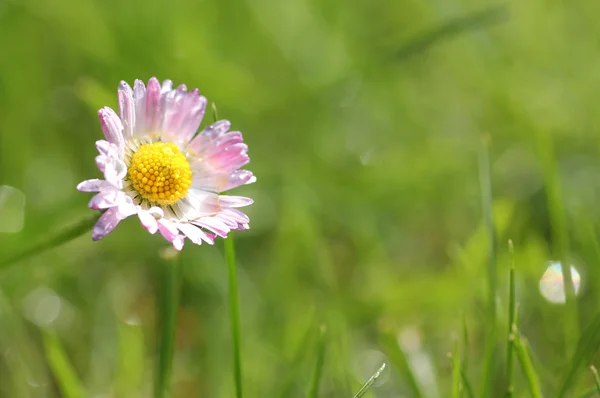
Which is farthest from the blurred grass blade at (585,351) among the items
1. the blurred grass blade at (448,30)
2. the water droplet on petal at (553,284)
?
the blurred grass blade at (448,30)

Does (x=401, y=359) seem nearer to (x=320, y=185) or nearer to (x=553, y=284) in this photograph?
(x=553, y=284)

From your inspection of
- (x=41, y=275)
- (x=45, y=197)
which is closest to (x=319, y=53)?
(x=45, y=197)

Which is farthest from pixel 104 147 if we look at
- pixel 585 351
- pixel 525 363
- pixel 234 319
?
pixel 585 351

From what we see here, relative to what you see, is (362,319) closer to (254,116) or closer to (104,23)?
(254,116)

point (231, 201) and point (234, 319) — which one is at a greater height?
point (231, 201)

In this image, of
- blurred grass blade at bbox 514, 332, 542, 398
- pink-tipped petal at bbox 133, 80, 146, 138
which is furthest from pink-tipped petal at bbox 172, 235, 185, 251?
blurred grass blade at bbox 514, 332, 542, 398

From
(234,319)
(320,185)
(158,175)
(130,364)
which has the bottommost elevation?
(234,319)
